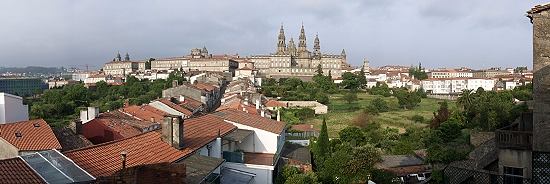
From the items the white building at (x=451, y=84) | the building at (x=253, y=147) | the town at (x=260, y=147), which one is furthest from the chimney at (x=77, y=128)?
the white building at (x=451, y=84)

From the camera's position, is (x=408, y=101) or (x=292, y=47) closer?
(x=408, y=101)

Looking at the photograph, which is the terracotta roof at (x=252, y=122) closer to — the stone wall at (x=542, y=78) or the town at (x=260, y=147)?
the town at (x=260, y=147)

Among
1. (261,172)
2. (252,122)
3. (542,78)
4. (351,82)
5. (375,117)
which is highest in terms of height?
(542,78)

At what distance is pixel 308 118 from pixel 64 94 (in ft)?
124

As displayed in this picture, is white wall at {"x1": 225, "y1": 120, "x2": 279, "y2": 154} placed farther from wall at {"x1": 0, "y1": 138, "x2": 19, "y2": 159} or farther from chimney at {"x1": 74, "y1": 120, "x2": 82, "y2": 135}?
wall at {"x1": 0, "y1": 138, "x2": 19, "y2": 159}

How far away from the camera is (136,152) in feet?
45.0

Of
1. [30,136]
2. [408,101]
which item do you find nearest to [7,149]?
[30,136]

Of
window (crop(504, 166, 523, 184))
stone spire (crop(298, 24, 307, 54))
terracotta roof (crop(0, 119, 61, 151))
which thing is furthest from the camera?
stone spire (crop(298, 24, 307, 54))

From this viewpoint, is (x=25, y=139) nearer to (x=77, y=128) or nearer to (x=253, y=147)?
(x=77, y=128)

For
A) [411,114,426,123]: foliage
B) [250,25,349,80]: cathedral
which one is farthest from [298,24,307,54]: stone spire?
[411,114,426,123]: foliage

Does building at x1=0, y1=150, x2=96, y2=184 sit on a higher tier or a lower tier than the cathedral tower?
lower

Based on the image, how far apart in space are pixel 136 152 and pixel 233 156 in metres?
6.23

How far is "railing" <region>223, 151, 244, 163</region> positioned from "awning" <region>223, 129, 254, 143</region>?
75 centimetres

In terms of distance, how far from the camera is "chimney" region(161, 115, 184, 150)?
49.3 feet
